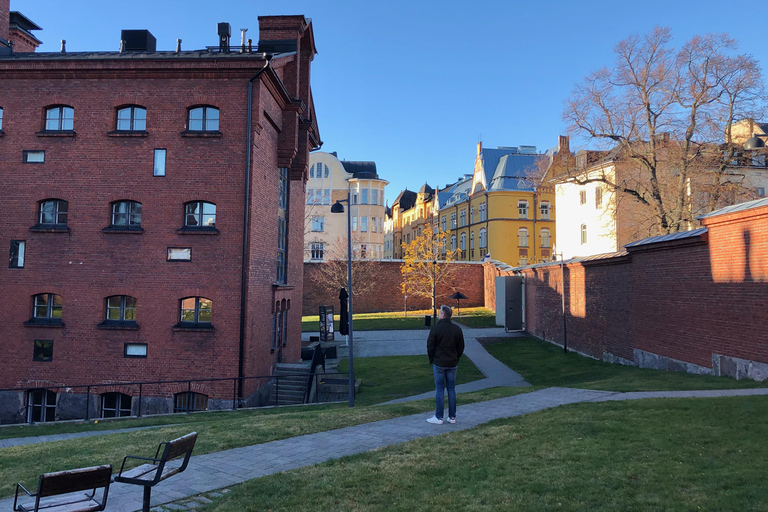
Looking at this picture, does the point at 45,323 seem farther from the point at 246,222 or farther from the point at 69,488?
the point at 69,488

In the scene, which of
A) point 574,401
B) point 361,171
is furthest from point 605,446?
point 361,171

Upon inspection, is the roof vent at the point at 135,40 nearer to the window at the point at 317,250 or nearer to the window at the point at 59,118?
the window at the point at 59,118

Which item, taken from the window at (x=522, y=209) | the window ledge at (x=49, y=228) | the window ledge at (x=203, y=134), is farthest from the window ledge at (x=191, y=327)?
the window at (x=522, y=209)

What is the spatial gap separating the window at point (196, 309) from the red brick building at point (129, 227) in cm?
4

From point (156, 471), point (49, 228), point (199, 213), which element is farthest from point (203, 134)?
point (156, 471)

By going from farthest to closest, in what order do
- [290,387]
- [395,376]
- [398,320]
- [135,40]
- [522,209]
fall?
[522,209] → [398,320] → [395,376] → [135,40] → [290,387]

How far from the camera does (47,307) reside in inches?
703

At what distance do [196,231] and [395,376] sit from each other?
888cm

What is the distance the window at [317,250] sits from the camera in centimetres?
6241

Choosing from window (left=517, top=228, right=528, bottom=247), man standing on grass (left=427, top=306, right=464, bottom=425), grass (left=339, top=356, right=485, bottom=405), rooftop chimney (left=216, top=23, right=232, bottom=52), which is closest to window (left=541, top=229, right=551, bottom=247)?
window (left=517, top=228, right=528, bottom=247)

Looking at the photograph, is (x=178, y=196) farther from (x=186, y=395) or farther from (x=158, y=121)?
(x=186, y=395)

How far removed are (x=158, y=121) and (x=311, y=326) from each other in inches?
996

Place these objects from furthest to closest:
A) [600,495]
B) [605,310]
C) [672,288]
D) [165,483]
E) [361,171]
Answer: [361,171] < [605,310] < [672,288] < [165,483] < [600,495]

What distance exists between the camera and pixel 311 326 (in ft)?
135
